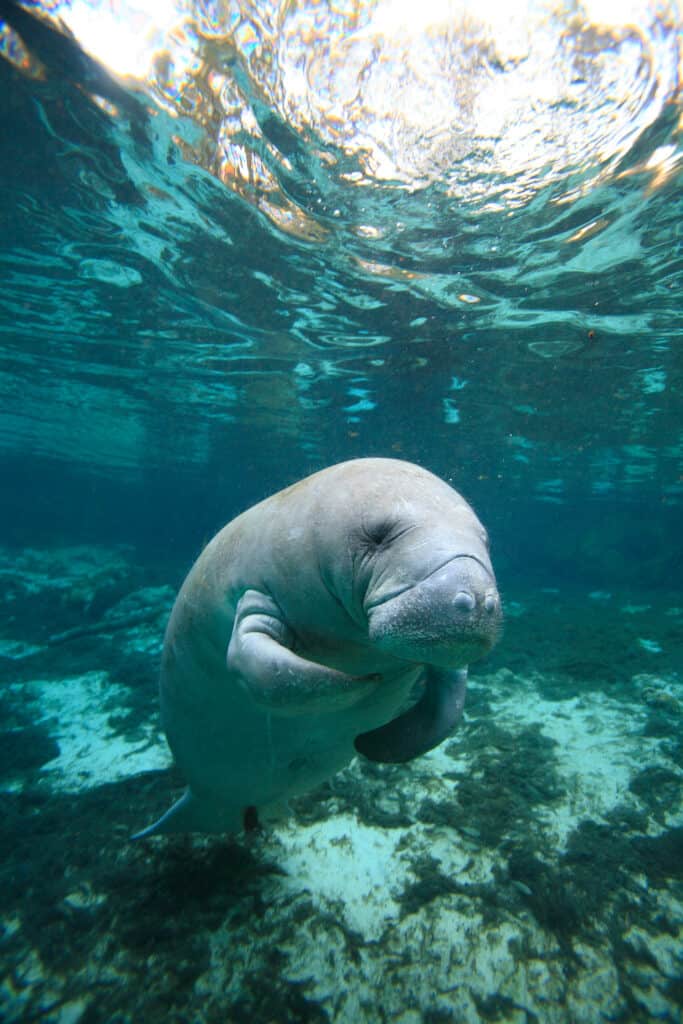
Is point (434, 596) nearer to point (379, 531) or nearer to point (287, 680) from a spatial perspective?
point (379, 531)

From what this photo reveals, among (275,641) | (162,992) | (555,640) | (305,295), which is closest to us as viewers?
(275,641)

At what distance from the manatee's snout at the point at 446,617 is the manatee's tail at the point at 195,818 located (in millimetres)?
2560

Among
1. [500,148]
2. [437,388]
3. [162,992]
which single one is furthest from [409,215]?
[162,992]

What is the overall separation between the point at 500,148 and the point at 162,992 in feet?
28.4

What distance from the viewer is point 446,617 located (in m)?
1.54

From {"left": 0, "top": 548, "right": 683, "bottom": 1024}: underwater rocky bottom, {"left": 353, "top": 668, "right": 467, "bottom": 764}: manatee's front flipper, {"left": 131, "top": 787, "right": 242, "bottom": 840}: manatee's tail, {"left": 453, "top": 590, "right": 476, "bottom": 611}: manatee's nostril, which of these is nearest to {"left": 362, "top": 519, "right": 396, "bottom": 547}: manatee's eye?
{"left": 453, "top": 590, "right": 476, "bottom": 611}: manatee's nostril

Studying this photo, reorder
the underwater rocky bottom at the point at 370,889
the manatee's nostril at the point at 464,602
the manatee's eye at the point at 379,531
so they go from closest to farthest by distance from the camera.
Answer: the manatee's nostril at the point at 464,602 → the manatee's eye at the point at 379,531 → the underwater rocky bottom at the point at 370,889

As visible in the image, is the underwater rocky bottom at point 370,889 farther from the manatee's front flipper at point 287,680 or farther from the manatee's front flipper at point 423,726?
the manatee's front flipper at point 287,680

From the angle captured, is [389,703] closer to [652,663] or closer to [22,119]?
[22,119]

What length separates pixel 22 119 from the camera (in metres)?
6.50

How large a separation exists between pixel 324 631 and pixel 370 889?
273cm

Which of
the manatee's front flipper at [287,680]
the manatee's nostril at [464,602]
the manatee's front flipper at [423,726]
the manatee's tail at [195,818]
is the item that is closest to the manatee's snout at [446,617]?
the manatee's nostril at [464,602]

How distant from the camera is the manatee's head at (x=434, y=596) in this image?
5.09ft

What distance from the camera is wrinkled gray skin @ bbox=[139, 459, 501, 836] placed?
5.42 ft
